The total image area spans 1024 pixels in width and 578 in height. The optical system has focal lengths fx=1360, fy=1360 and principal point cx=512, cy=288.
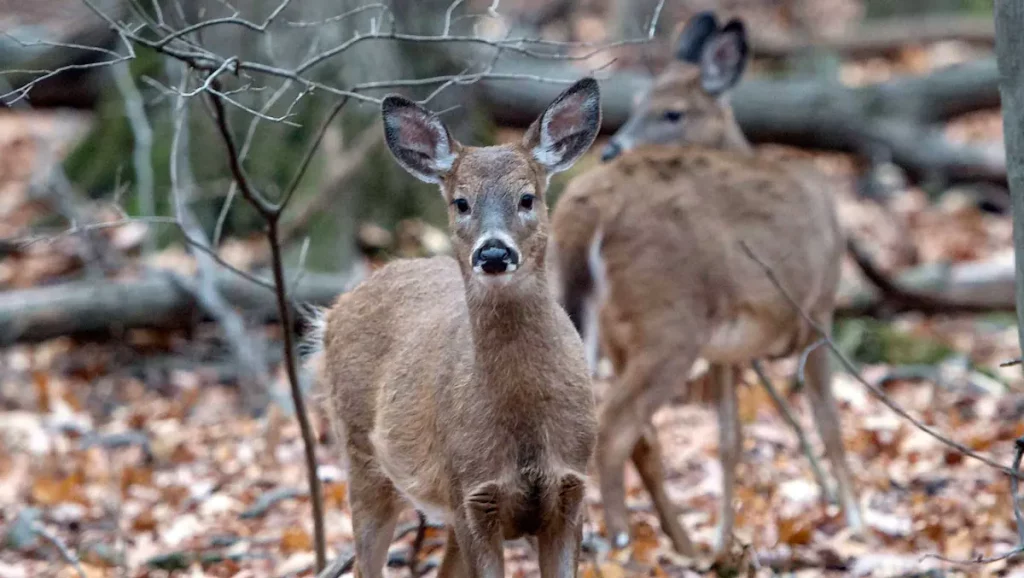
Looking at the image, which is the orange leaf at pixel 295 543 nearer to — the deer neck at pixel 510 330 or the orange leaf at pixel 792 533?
the orange leaf at pixel 792 533

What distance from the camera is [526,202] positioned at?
4.12 meters

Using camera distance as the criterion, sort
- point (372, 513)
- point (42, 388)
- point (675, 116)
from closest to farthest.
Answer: point (372, 513) < point (675, 116) < point (42, 388)

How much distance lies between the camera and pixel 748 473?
715 centimetres

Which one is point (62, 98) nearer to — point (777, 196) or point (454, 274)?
point (777, 196)

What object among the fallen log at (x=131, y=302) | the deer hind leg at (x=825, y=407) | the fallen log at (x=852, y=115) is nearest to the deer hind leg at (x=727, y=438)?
the deer hind leg at (x=825, y=407)

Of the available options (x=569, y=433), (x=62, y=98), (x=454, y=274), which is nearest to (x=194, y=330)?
(x=62, y=98)

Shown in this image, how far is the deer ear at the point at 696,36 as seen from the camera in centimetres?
834

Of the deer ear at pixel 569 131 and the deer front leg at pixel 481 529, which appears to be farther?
the deer ear at pixel 569 131

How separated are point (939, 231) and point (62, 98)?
759 cm

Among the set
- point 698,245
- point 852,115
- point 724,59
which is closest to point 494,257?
point 698,245

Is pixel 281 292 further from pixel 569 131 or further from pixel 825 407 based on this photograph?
pixel 825 407

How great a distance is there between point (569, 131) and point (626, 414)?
201 centimetres

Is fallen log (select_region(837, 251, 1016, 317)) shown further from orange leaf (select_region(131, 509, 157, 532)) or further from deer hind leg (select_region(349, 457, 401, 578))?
deer hind leg (select_region(349, 457, 401, 578))

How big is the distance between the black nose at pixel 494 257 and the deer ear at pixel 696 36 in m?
4.81
